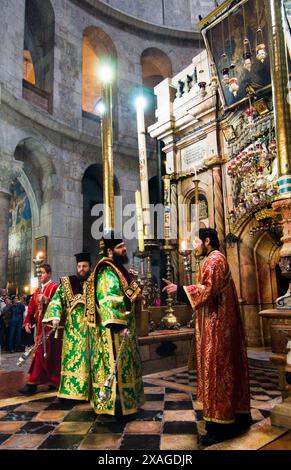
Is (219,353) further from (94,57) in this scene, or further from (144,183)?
(94,57)

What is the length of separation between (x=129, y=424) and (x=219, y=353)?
1219 millimetres

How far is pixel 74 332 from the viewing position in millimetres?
4531

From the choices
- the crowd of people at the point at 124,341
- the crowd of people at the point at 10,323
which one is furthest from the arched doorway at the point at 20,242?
the crowd of people at the point at 124,341

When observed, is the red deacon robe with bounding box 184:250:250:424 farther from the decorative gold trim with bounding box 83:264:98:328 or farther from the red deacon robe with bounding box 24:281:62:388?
the red deacon robe with bounding box 24:281:62:388

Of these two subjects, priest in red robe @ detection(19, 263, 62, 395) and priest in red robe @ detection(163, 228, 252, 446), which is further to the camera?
priest in red robe @ detection(19, 263, 62, 395)

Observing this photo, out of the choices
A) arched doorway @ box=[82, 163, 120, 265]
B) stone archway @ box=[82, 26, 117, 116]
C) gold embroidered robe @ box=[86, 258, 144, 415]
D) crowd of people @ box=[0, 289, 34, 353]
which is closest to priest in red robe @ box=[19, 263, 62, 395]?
gold embroidered robe @ box=[86, 258, 144, 415]

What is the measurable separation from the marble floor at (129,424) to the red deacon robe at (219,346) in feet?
0.86

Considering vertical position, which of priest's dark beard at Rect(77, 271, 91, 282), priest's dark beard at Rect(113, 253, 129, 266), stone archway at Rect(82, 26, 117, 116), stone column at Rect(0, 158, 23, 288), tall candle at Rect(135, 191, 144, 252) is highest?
stone archway at Rect(82, 26, 117, 116)

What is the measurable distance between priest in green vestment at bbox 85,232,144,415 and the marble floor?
0.20 metres

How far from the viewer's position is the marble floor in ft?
9.80

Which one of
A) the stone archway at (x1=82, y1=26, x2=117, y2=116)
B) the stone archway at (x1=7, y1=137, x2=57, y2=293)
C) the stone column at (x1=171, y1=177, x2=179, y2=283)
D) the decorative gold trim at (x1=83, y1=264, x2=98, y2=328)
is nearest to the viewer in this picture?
the decorative gold trim at (x1=83, y1=264, x2=98, y2=328)

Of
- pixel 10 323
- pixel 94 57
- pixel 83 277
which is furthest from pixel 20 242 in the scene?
pixel 83 277

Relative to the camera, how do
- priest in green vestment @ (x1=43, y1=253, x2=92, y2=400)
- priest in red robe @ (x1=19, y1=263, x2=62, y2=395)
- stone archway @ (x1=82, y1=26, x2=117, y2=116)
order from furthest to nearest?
stone archway @ (x1=82, y1=26, x2=117, y2=116) → priest in red robe @ (x1=19, y1=263, x2=62, y2=395) → priest in green vestment @ (x1=43, y1=253, x2=92, y2=400)
